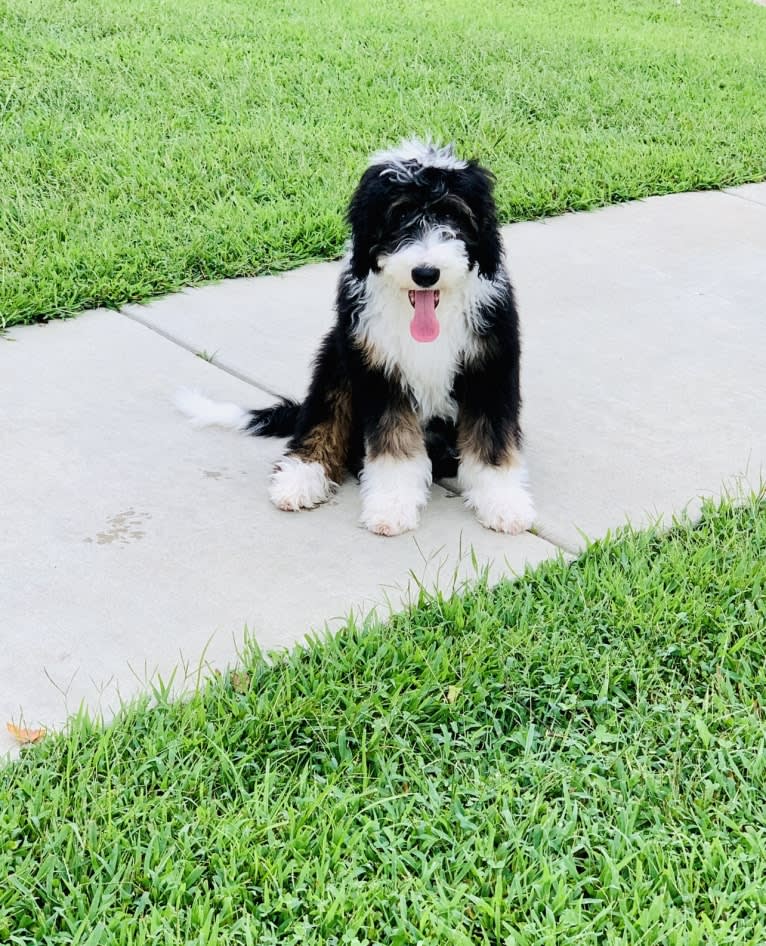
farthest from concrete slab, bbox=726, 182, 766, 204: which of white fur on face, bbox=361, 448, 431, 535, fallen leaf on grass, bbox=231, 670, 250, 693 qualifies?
fallen leaf on grass, bbox=231, 670, 250, 693

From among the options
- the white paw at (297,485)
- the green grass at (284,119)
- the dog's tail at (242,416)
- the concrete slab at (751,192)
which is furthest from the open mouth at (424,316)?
the concrete slab at (751,192)

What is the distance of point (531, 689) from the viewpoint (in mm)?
2986

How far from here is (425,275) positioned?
3359mm

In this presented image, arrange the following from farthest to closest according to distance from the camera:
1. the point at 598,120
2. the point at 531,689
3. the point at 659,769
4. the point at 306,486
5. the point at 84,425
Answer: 1. the point at 598,120
2. the point at 84,425
3. the point at 306,486
4. the point at 531,689
5. the point at 659,769

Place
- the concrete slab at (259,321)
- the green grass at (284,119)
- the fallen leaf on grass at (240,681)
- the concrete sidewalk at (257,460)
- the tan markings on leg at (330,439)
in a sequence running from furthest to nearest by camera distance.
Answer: the green grass at (284,119), the concrete slab at (259,321), the tan markings on leg at (330,439), the concrete sidewalk at (257,460), the fallen leaf on grass at (240,681)

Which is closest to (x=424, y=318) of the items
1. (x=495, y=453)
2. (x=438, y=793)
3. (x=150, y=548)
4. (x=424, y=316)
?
(x=424, y=316)

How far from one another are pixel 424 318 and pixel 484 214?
36 centimetres

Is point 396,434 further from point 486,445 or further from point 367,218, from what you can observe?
point 367,218

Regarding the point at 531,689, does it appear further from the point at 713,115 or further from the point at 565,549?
the point at 713,115

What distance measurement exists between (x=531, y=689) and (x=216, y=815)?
88 cm

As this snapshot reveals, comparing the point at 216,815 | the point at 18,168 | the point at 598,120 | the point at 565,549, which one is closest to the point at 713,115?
the point at 598,120

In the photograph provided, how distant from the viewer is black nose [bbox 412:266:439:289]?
3.34m

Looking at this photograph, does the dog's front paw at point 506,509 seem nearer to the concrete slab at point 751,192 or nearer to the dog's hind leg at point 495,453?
the dog's hind leg at point 495,453

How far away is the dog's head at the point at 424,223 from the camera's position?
338cm
